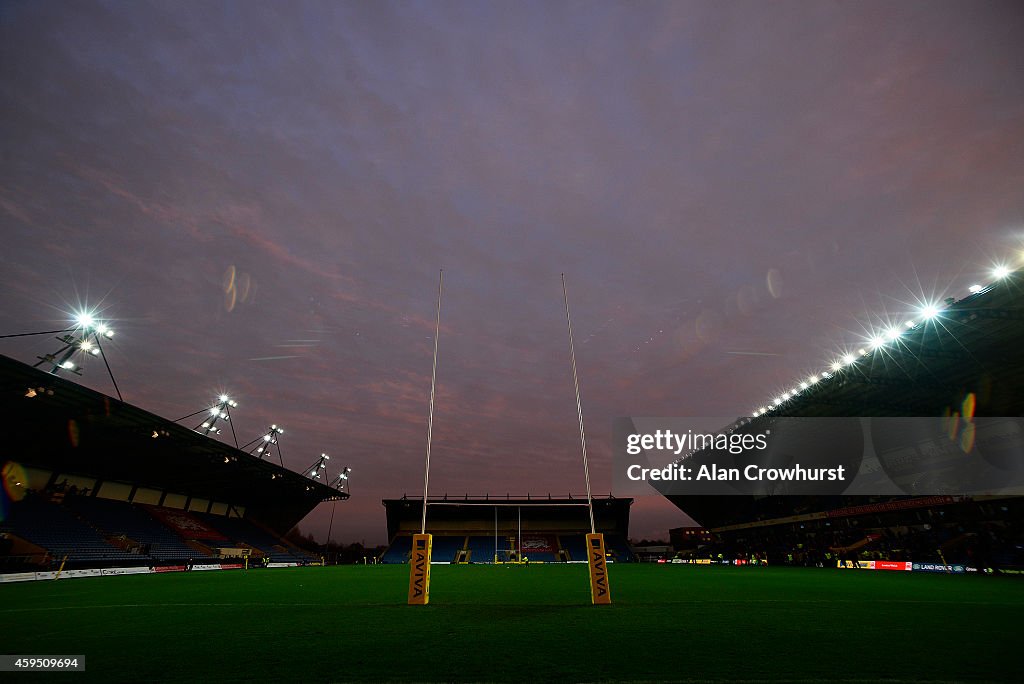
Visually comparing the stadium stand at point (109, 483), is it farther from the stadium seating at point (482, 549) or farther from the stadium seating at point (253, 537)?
the stadium seating at point (482, 549)

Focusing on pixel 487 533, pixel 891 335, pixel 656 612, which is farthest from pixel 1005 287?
pixel 487 533

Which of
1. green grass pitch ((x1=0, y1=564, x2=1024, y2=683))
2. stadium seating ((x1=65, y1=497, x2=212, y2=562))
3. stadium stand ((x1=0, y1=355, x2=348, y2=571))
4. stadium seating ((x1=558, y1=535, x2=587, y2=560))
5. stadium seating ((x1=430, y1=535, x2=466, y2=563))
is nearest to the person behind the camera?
green grass pitch ((x1=0, y1=564, x2=1024, y2=683))

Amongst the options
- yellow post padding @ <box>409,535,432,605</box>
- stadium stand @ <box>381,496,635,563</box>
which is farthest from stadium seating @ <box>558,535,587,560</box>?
yellow post padding @ <box>409,535,432,605</box>

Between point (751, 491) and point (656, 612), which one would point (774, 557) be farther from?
point (656, 612)

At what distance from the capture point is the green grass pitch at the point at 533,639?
512cm

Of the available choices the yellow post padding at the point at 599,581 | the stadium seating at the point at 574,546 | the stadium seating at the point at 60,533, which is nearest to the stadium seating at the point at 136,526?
the stadium seating at the point at 60,533

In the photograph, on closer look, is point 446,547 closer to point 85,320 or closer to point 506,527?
point 506,527

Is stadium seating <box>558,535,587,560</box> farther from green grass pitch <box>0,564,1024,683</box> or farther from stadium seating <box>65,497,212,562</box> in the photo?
green grass pitch <box>0,564,1024,683</box>

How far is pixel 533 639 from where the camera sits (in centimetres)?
670

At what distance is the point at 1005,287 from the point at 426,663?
23782mm

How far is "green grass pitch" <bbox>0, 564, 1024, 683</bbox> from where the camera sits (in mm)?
5125

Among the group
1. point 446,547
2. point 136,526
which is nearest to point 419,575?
point 136,526

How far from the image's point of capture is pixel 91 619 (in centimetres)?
924

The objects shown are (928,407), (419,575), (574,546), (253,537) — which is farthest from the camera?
(574,546)
